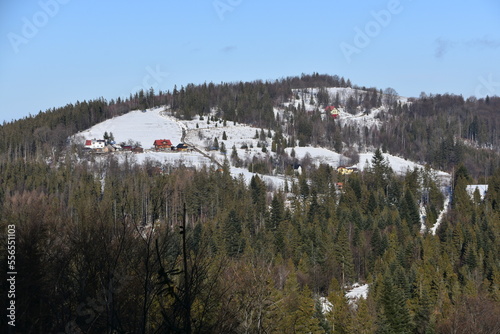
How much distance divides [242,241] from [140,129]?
6455cm

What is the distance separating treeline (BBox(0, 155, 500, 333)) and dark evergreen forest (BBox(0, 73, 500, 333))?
0.39 feet

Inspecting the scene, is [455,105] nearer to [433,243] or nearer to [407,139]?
[407,139]

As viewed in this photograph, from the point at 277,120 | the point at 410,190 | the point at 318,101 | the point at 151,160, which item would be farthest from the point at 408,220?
the point at 318,101

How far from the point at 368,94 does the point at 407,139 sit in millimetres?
42187

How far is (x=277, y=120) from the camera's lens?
11906cm

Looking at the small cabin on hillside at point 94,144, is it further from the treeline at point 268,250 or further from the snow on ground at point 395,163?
the snow on ground at point 395,163

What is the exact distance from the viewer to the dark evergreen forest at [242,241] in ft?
23.9

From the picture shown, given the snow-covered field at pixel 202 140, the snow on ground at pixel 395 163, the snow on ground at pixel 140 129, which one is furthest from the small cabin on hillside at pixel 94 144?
the snow on ground at pixel 395 163

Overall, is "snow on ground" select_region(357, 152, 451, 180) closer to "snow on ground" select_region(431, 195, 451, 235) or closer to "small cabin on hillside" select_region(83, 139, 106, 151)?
"snow on ground" select_region(431, 195, 451, 235)

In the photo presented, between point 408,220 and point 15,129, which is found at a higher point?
point 15,129

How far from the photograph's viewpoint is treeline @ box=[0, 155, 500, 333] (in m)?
10.4

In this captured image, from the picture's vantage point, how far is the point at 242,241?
1784 inches

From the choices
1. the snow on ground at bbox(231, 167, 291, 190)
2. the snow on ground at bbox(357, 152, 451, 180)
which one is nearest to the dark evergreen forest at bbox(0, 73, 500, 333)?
the snow on ground at bbox(231, 167, 291, 190)

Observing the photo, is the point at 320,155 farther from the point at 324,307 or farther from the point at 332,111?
the point at 324,307
